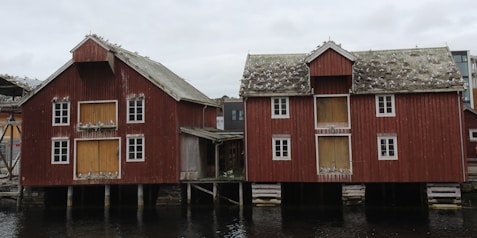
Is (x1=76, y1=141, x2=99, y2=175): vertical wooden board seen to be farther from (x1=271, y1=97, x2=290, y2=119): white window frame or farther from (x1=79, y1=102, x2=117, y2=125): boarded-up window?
(x1=271, y1=97, x2=290, y2=119): white window frame

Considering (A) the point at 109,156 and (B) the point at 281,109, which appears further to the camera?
(A) the point at 109,156

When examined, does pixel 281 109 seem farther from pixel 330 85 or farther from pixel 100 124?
pixel 100 124

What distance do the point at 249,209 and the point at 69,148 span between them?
11863 millimetres

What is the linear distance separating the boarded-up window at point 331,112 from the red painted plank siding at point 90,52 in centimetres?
1308

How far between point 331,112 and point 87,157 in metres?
15.2

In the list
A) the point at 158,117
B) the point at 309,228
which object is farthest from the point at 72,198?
the point at 309,228

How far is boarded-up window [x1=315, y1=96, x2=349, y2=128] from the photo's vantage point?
2461cm

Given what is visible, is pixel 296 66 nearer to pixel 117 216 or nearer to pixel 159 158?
pixel 159 158

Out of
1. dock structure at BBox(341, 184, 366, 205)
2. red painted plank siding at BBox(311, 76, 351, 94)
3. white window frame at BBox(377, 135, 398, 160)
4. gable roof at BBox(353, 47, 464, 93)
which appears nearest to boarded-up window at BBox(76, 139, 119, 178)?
red painted plank siding at BBox(311, 76, 351, 94)

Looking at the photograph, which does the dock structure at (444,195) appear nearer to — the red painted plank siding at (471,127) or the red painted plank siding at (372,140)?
the red painted plank siding at (372,140)

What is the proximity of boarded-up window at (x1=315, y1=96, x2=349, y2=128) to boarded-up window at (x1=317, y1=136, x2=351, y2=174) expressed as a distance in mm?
817

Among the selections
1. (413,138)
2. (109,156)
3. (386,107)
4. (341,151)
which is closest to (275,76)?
(341,151)

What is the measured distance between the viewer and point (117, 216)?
2345cm

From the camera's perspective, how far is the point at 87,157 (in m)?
26.6
